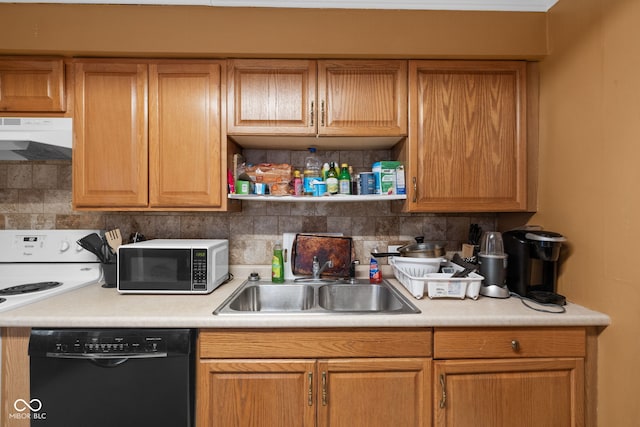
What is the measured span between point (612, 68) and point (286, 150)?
156cm

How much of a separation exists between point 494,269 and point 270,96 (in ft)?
4.64

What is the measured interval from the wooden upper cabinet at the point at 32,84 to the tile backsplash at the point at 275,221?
0.43 meters

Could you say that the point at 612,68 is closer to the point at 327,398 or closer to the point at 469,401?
the point at 469,401

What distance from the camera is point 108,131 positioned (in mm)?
1553

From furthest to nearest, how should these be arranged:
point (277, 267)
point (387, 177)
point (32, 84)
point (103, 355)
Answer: point (277, 267) < point (387, 177) < point (32, 84) < point (103, 355)

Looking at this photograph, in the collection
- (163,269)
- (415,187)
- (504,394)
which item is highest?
(415,187)

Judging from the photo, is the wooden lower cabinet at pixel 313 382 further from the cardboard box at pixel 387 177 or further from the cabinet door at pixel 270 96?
the cabinet door at pixel 270 96

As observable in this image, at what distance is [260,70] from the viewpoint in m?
1.57

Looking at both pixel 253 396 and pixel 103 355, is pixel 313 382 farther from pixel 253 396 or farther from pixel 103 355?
pixel 103 355

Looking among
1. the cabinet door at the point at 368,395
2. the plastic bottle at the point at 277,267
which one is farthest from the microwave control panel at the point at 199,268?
the cabinet door at the point at 368,395

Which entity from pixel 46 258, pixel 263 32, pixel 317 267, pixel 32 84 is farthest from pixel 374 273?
pixel 32 84

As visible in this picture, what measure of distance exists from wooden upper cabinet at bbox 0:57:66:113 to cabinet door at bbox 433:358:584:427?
2.22 metres

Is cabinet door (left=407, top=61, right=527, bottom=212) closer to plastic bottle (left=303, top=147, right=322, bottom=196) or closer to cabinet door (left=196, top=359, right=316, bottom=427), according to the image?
plastic bottle (left=303, top=147, right=322, bottom=196)

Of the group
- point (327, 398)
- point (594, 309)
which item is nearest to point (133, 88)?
point (327, 398)
